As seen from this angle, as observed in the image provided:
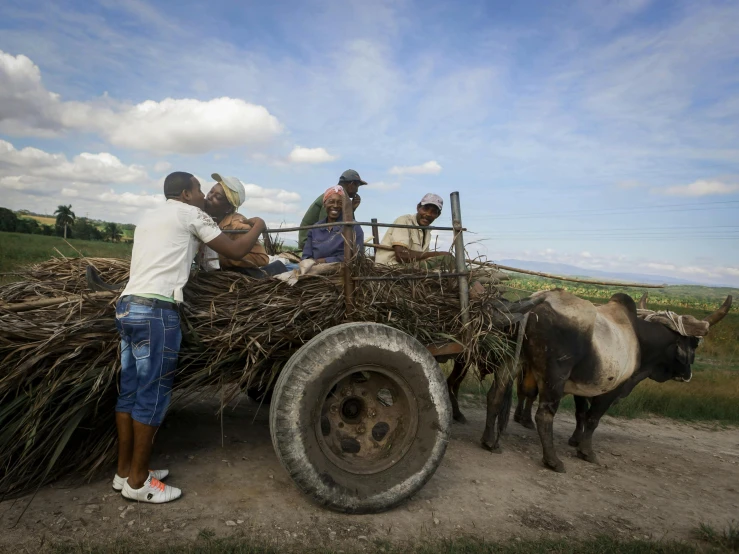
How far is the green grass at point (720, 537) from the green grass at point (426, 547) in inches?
6.7

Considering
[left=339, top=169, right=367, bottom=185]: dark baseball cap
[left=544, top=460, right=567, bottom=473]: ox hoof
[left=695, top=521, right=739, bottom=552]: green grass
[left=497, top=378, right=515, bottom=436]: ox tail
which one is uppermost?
[left=339, top=169, right=367, bottom=185]: dark baseball cap

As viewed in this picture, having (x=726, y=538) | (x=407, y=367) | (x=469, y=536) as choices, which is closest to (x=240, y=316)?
(x=407, y=367)

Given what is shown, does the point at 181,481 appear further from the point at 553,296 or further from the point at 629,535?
the point at 553,296

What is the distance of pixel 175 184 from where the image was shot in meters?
3.52

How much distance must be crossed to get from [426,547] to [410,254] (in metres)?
2.31

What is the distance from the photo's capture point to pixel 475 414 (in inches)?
269

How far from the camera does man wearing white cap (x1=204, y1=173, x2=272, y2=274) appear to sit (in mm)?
4066

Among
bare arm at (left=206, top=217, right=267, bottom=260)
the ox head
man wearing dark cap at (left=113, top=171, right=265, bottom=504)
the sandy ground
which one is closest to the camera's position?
the sandy ground

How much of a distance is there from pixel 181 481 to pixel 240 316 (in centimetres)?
128

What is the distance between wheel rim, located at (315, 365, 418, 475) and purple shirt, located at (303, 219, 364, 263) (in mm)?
1315

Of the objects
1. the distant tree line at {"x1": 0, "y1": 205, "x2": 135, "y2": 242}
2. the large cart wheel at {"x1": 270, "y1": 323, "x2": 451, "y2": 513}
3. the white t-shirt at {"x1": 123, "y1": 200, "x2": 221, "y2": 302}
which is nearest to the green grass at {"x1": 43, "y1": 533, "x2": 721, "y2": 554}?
the large cart wheel at {"x1": 270, "y1": 323, "x2": 451, "y2": 513}

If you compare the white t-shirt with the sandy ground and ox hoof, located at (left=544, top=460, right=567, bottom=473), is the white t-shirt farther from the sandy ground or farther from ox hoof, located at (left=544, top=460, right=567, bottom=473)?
ox hoof, located at (left=544, top=460, right=567, bottom=473)

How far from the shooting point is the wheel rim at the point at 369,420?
3.51 meters

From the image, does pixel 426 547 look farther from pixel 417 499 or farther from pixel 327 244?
pixel 327 244
